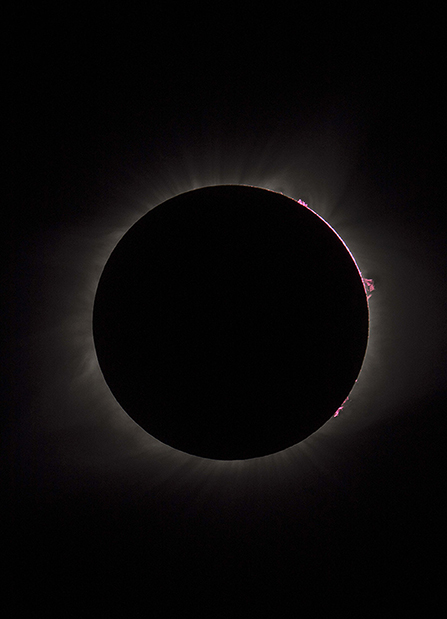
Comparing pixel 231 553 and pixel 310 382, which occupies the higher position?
pixel 310 382

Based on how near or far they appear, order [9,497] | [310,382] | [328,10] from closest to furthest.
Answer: [310,382]
[328,10]
[9,497]

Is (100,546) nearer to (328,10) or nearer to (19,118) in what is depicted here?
(19,118)

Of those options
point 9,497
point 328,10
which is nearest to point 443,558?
point 9,497

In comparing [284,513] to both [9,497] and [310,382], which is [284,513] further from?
[9,497]

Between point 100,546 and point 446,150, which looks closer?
point 446,150

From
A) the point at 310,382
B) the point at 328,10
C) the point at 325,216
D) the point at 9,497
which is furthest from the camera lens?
the point at 9,497

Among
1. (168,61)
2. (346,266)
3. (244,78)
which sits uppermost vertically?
(168,61)
